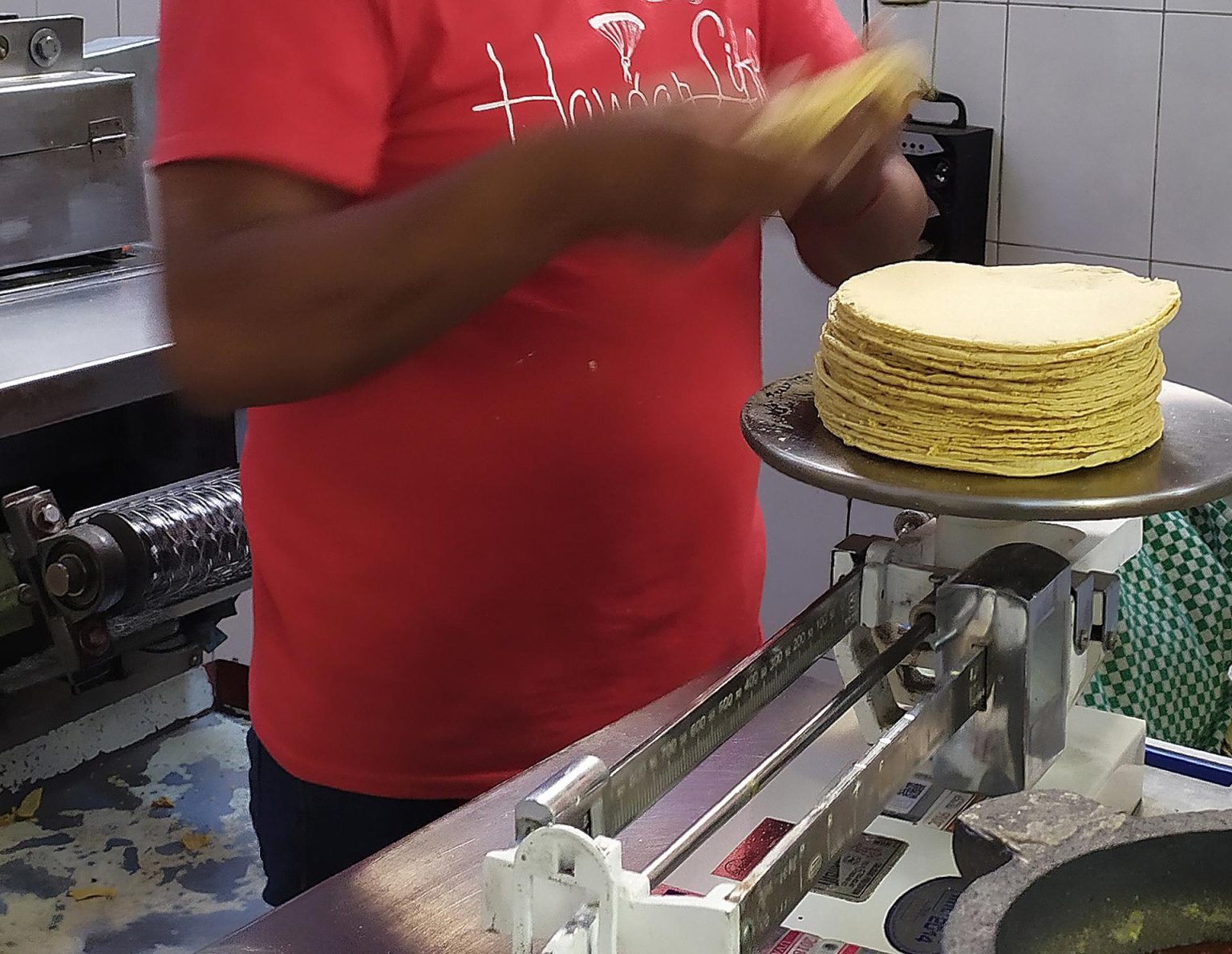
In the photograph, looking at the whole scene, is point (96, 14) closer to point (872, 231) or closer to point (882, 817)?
point (872, 231)

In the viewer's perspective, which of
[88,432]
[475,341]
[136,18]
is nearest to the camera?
[475,341]

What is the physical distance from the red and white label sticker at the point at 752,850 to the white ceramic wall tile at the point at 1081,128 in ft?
5.43

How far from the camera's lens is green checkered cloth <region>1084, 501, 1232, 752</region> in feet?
5.93

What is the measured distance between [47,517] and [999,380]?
1371 millimetres

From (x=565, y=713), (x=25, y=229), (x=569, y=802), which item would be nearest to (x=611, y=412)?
(x=565, y=713)

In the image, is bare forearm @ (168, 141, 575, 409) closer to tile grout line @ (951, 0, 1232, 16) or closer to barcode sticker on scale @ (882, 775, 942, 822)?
barcode sticker on scale @ (882, 775, 942, 822)

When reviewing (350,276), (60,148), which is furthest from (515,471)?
(60,148)

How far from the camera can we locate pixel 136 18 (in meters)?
3.18

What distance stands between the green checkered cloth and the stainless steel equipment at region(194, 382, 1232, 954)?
0.74 metres

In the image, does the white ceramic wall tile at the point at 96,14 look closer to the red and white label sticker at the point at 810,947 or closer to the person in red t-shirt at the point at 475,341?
the person in red t-shirt at the point at 475,341

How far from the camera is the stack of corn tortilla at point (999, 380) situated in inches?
37.0

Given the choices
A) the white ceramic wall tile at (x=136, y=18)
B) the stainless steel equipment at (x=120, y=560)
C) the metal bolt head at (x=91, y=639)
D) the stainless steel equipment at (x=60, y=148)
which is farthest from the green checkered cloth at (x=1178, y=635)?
the white ceramic wall tile at (x=136, y=18)

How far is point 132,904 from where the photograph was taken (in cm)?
210

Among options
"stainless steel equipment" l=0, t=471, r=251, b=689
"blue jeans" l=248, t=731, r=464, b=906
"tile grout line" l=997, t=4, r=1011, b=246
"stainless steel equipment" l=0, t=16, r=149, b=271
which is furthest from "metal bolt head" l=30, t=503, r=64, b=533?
"tile grout line" l=997, t=4, r=1011, b=246
